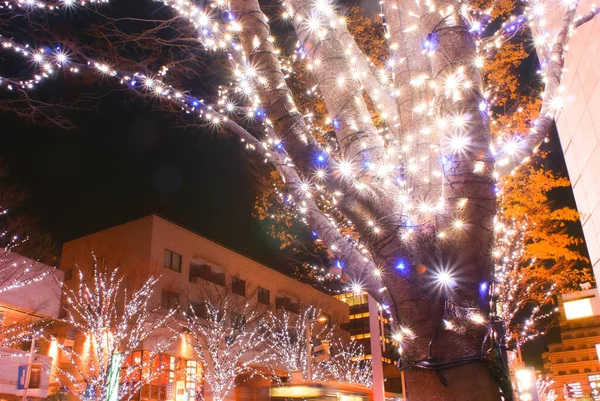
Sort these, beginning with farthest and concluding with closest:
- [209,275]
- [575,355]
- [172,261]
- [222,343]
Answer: [575,355], [209,275], [222,343], [172,261]

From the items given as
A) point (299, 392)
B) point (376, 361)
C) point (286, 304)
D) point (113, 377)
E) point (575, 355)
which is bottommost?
point (299, 392)

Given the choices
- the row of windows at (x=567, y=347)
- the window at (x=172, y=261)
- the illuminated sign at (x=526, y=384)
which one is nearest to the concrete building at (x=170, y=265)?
the window at (x=172, y=261)

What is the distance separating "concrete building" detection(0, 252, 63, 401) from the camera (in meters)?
17.8

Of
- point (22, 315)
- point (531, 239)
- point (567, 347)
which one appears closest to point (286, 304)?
point (22, 315)

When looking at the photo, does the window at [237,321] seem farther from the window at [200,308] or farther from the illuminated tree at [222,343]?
the window at [200,308]

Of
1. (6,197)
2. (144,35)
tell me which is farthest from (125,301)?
(144,35)

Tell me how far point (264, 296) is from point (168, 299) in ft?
31.5

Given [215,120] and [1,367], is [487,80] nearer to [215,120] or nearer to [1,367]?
[215,120]

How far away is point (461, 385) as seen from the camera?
2.56 m

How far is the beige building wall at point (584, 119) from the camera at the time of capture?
524 cm

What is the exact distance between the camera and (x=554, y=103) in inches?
141

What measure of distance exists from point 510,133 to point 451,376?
26.5 ft

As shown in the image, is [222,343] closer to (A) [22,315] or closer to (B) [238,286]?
(B) [238,286]

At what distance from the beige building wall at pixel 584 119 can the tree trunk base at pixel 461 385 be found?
12.6 feet
